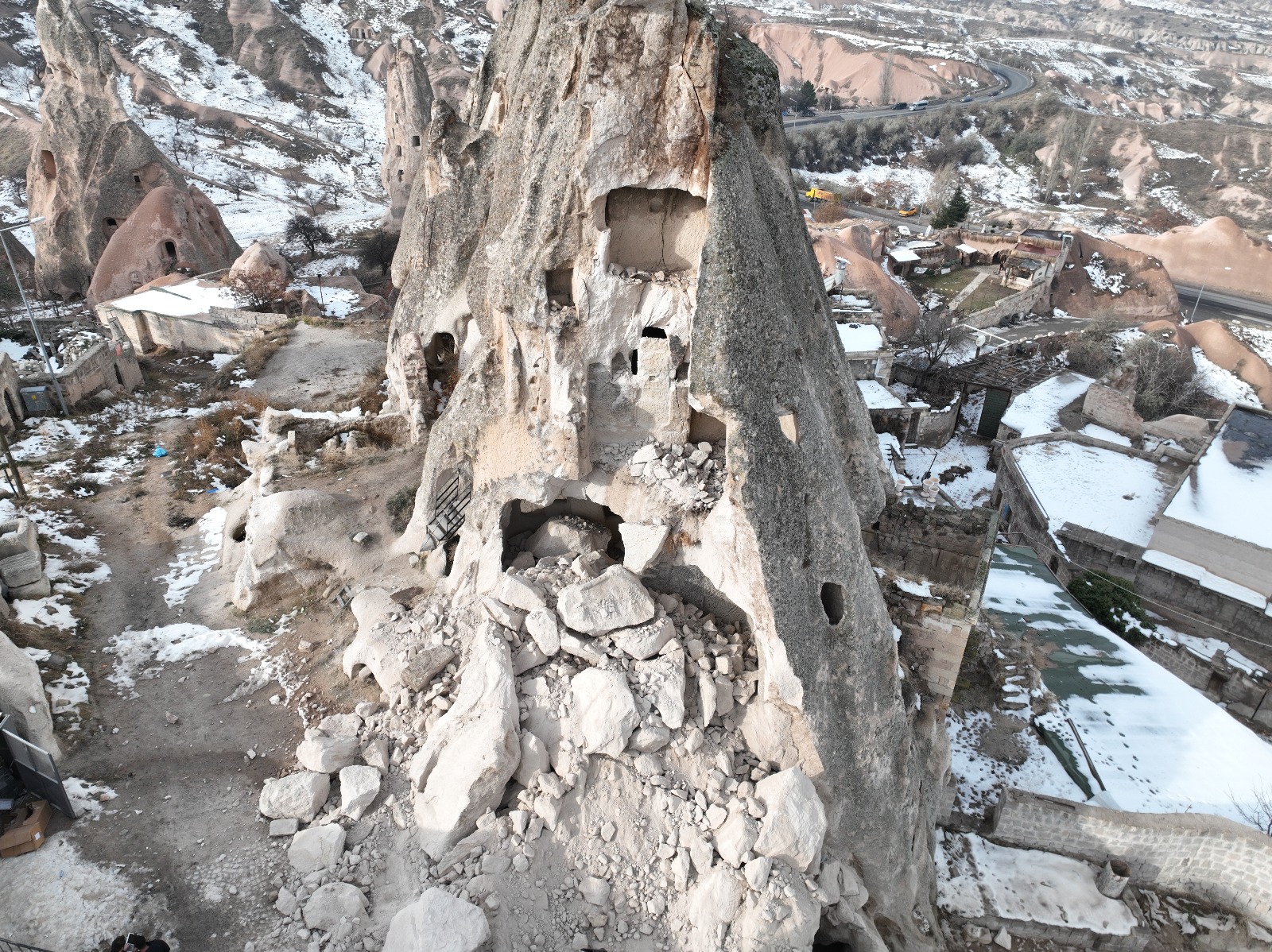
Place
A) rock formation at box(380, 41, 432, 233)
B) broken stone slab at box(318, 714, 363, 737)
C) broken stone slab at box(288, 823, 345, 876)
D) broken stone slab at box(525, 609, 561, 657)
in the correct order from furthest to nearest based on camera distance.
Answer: rock formation at box(380, 41, 432, 233) < broken stone slab at box(318, 714, 363, 737) < broken stone slab at box(525, 609, 561, 657) < broken stone slab at box(288, 823, 345, 876)

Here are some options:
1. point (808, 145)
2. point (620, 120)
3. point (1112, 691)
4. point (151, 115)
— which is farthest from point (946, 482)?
point (151, 115)

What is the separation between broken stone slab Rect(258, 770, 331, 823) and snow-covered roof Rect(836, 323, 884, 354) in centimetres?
2496

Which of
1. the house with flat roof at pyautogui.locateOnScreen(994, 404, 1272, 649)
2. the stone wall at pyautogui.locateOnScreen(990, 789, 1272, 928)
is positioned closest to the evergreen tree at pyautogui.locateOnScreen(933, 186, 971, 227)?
the house with flat roof at pyautogui.locateOnScreen(994, 404, 1272, 649)

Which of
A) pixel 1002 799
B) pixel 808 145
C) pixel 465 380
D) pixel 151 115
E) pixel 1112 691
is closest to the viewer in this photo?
pixel 465 380

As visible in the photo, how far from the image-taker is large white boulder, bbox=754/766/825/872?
780 centimetres

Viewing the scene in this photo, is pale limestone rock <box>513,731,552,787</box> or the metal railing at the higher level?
pale limestone rock <box>513,731,552,787</box>

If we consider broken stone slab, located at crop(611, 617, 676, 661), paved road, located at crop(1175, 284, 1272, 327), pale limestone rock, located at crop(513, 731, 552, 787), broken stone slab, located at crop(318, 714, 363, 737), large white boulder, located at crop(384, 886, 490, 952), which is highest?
broken stone slab, located at crop(611, 617, 676, 661)

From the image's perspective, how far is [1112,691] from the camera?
15305 millimetres

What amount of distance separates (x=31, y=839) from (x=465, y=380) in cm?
704

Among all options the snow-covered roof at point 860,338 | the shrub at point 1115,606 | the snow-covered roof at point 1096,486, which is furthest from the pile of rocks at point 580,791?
the snow-covered roof at point 860,338

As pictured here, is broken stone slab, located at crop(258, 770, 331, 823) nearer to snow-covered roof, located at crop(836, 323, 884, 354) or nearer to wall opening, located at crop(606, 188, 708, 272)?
wall opening, located at crop(606, 188, 708, 272)

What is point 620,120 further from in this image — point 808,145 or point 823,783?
point 808,145

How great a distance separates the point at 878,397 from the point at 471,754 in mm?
24345

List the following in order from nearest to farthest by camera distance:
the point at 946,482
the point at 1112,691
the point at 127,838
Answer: the point at 127,838
the point at 1112,691
the point at 946,482
